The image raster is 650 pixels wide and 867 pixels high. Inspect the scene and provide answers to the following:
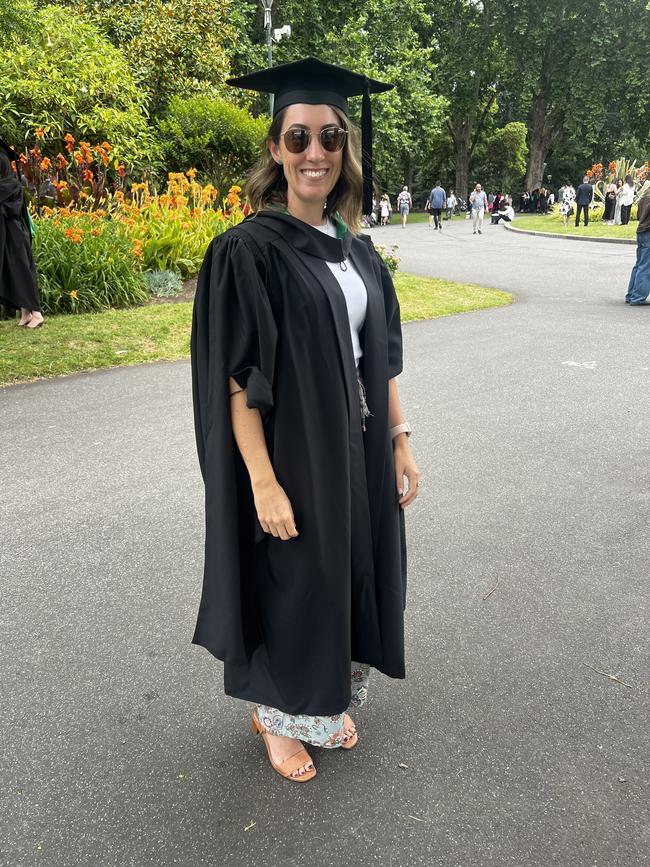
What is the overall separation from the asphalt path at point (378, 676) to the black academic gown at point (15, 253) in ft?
9.44

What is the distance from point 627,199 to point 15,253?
23.4 m

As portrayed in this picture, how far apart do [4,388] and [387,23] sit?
2839 centimetres

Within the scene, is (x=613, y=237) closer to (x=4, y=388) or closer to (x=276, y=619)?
(x=4, y=388)

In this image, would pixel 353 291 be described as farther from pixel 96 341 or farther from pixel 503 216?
pixel 503 216

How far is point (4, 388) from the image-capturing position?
630 cm

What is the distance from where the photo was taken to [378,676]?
109 inches

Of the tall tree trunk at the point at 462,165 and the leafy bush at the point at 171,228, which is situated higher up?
the tall tree trunk at the point at 462,165

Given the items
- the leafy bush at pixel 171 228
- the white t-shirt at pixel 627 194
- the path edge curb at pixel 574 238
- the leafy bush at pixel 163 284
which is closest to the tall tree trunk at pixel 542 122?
the path edge curb at pixel 574 238

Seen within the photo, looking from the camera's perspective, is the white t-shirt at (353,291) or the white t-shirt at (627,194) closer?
the white t-shirt at (353,291)

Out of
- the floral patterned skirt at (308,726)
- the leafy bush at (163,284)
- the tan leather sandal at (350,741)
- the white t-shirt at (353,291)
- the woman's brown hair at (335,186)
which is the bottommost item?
the tan leather sandal at (350,741)

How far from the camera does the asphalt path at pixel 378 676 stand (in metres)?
2.05

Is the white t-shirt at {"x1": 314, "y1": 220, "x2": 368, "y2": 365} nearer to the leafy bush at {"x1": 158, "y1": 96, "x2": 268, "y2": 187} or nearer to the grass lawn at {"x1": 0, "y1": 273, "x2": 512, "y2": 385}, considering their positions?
the grass lawn at {"x1": 0, "y1": 273, "x2": 512, "y2": 385}

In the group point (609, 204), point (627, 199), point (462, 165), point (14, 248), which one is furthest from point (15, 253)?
point (462, 165)

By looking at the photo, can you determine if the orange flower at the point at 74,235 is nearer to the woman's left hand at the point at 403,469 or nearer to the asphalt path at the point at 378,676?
the asphalt path at the point at 378,676
